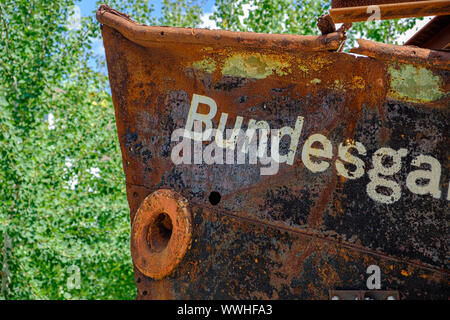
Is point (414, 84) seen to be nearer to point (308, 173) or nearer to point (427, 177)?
point (427, 177)

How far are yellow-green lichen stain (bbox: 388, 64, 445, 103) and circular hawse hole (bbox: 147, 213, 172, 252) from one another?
1.33 metres

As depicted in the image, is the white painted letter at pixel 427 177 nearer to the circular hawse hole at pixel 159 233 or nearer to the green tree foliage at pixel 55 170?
the circular hawse hole at pixel 159 233

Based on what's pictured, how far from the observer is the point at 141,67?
2.86 meters

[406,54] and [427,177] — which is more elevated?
[406,54]

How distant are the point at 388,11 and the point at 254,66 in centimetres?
72

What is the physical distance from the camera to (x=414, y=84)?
2.23 meters

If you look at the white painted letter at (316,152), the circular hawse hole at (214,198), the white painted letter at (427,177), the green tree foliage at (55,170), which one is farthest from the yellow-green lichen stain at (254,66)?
the green tree foliage at (55,170)

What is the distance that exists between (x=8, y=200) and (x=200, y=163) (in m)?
6.16

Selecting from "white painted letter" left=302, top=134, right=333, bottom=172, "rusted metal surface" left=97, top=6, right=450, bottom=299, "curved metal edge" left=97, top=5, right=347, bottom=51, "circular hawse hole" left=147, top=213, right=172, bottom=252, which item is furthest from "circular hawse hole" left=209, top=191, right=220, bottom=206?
"curved metal edge" left=97, top=5, right=347, bottom=51

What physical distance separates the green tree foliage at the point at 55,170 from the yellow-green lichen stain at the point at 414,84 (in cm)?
669

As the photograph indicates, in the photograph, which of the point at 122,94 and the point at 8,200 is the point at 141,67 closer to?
the point at 122,94

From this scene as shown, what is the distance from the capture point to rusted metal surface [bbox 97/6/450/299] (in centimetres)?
220

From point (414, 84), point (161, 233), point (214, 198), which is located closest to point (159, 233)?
point (161, 233)
